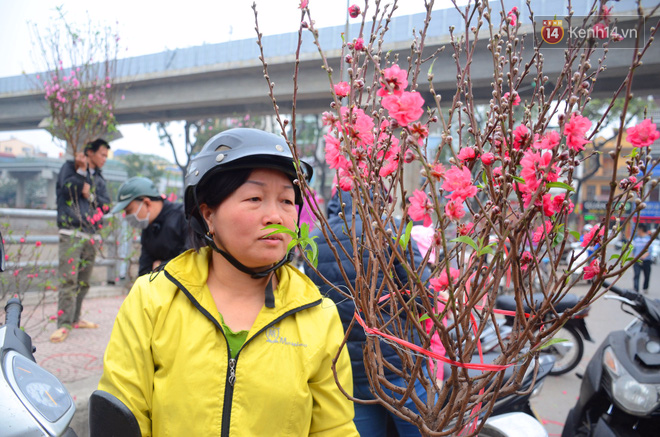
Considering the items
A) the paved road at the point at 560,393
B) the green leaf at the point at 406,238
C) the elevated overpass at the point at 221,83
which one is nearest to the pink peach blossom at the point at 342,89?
the green leaf at the point at 406,238

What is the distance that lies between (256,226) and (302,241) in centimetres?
41

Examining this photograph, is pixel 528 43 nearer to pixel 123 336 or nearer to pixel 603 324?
pixel 123 336

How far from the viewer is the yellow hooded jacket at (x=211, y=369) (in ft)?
4.65

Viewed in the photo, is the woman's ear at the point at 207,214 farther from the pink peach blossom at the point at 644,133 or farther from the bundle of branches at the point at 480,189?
the pink peach blossom at the point at 644,133

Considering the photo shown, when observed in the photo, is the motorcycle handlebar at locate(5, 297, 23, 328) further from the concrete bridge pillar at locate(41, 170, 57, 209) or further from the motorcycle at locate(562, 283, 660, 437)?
the concrete bridge pillar at locate(41, 170, 57, 209)

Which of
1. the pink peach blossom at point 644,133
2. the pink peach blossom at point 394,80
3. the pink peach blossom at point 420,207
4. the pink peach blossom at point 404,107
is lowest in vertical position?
the pink peach blossom at point 420,207

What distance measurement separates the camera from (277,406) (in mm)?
1464

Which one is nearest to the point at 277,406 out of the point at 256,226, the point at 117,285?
the point at 256,226

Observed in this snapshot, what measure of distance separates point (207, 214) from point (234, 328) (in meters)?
0.41

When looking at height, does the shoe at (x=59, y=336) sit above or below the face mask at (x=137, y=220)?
below

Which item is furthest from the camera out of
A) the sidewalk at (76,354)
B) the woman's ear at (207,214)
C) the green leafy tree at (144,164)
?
the green leafy tree at (144,164)

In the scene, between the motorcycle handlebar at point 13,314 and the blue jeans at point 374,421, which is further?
the blue jeans at point 374,421

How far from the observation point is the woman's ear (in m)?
1.67

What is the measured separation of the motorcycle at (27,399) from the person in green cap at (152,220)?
2.51 m
